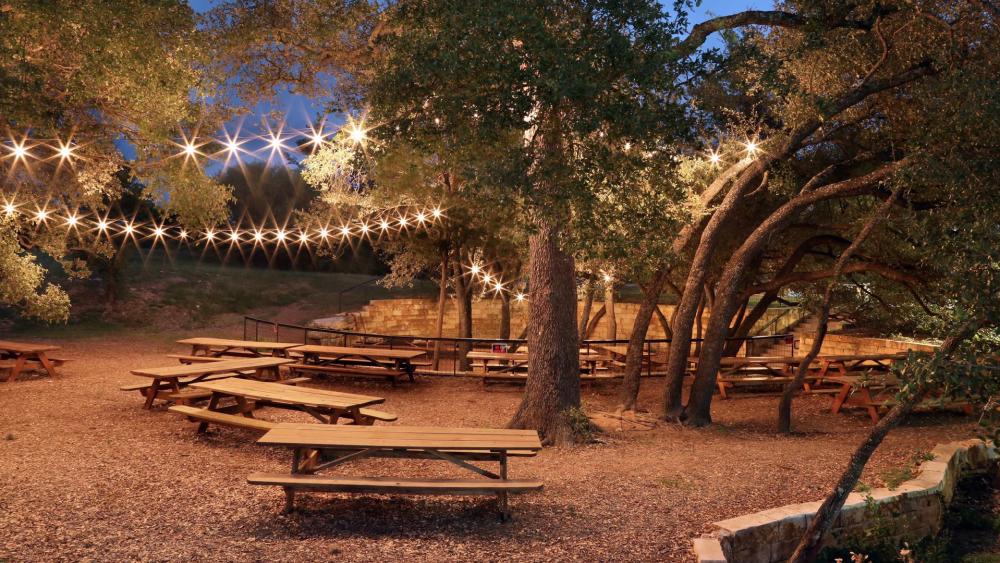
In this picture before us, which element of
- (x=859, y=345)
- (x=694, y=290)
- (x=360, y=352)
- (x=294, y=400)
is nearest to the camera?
(x=294, y=400)

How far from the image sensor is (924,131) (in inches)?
310

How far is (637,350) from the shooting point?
10625mm

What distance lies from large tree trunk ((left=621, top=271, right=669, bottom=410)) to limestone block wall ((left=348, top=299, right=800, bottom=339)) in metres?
11.2

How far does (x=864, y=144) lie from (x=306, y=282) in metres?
22.1

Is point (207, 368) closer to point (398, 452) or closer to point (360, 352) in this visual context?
point (360, 352)

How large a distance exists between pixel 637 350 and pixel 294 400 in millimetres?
5381

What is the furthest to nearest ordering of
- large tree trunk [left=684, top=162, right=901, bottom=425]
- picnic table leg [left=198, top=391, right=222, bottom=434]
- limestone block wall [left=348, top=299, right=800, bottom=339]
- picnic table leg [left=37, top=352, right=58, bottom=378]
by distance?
limestone block wall [left=348, top=299, right=800, bottom=339] < picnic table leg [left=37, top=352, right=58, bottom=378] < large tree trunk [left=684, top=162, right=901, bottom=425] < picnic table leg [left=198, top=391, right=222, bottom=434]

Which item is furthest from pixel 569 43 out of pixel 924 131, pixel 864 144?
pixel 864 144

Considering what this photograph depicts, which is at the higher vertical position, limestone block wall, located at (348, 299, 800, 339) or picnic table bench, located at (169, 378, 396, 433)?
limestone block wall, located at (348, 299, 800, 339)

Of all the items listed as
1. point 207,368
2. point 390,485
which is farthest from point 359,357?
point 390,485

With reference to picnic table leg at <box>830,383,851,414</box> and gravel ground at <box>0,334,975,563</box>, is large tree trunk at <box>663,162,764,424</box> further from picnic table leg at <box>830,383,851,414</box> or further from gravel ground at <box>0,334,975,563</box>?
picnic table leg at <box>830,383,851,414</box>

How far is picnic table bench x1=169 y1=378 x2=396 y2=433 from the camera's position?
22.7 feet

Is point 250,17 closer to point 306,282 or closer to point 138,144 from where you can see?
point 138,144

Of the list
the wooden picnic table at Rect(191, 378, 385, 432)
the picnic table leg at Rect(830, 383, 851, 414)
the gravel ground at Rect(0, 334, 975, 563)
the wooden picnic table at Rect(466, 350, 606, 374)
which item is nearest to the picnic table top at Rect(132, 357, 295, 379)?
the gravel ground at Rect(0, 334, 975, 563)
